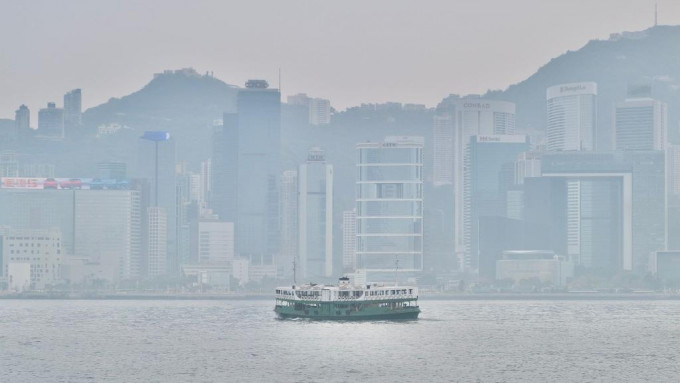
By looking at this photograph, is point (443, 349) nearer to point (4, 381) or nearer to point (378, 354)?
point (378, 354)

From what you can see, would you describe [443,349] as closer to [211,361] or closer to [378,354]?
[378,354]

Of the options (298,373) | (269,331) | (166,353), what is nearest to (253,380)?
(298,373)

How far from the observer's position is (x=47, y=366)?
467ft

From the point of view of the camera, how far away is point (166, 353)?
156625 millimetres

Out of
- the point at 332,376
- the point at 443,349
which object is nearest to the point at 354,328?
the point at 443,349

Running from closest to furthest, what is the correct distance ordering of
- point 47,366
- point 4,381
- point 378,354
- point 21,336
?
point 4,381 → point 47,366 → point 378,354 → point 21,336

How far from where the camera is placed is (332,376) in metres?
133

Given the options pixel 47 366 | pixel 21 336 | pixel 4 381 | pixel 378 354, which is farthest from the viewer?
pixel 21 336

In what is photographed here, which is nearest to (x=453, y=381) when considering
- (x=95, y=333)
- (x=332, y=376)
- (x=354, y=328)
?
(x=332, y=376)

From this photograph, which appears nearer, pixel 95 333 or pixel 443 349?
pixel 443 349

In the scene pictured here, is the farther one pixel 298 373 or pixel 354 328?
pixel 354 328

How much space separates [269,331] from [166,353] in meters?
35.3

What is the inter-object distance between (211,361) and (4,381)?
25.8m

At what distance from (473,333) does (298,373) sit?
60212 millimetres
